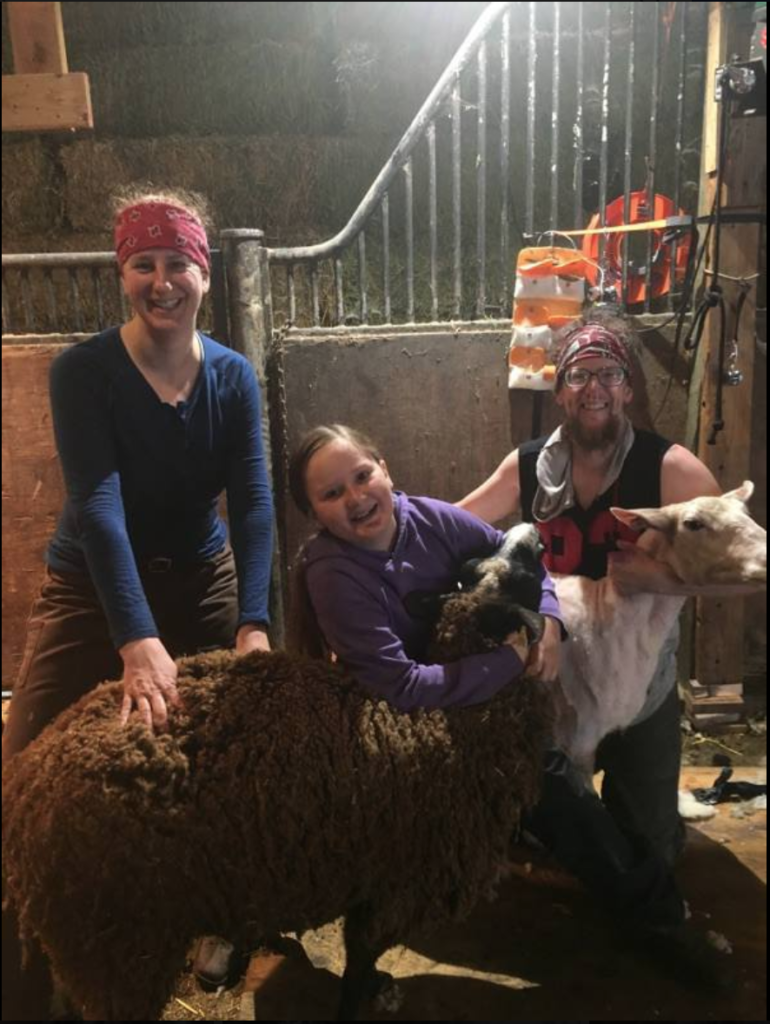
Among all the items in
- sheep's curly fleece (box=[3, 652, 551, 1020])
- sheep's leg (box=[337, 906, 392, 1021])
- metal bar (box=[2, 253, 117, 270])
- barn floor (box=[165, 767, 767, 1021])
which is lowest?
barn floor (box=[165, 767, 767, 1021])

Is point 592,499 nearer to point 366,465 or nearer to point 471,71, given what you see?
point 366,465

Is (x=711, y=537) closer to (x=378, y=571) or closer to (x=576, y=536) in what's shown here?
(x=576, y=536)

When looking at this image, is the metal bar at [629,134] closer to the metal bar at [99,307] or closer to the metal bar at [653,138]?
the metal bar at [653,138]

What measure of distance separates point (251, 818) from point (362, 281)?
82 cm

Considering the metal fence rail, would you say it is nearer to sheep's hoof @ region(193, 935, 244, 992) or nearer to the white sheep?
the white sheep

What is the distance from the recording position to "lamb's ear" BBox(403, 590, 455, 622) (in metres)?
1.19

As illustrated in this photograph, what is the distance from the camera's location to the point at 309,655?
1223 mm

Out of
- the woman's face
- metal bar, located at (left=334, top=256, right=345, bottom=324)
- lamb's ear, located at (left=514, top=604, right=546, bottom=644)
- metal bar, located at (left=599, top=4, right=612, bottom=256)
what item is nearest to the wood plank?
the woman's face

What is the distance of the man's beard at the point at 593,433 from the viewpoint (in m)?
1.19

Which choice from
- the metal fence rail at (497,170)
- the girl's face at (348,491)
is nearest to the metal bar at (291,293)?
the metal fence rail at (497,170)

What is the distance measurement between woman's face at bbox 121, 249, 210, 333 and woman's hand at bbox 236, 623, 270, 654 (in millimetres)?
462

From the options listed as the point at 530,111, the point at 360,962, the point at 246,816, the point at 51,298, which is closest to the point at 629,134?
the point at 530,111

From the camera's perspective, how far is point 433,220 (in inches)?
44.5

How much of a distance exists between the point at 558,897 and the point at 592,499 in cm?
82
